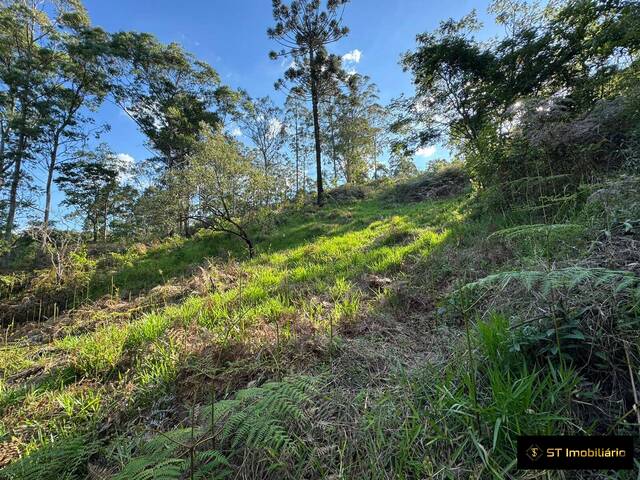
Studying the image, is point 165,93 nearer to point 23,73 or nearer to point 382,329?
point 23,73

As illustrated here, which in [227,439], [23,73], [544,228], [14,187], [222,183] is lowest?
[227,439]

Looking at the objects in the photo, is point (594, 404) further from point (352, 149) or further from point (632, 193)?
point (352, 149)

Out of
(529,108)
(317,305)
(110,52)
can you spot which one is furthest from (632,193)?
(110,52)

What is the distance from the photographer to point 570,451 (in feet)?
2.95

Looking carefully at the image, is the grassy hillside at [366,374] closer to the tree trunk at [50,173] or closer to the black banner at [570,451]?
the black banner at [570,451]

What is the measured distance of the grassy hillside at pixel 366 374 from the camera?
1.05 m

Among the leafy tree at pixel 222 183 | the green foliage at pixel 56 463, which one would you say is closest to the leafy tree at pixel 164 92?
the leafy tree at pixel 222 183

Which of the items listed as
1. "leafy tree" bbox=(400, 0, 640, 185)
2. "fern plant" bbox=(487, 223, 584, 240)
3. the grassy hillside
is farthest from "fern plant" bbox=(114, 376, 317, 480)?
"leafy tree" bbox=(400, 0, 640, 185)

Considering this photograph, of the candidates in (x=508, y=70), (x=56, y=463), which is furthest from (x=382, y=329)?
(x=508, y=70)

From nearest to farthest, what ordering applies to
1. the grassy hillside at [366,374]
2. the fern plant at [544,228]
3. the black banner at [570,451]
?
the black banner at [570,451] → the grassy hillside at [366,374] → the fern plant at [544,228]

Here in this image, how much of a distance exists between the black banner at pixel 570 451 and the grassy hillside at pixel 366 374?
2.1 inches

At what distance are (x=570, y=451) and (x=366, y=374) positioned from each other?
0.97 meters

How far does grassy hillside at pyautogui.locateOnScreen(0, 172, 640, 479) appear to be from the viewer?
41.5 inches

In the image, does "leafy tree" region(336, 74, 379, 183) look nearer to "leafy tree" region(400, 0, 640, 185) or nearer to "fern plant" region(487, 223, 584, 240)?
"leafy tree" region(400, 0, 640, 185)
